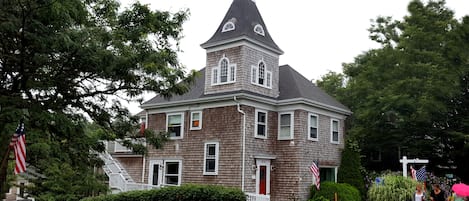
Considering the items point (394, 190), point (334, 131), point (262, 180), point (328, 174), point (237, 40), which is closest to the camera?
point (394, 190)

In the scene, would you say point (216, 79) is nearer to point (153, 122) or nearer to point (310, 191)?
point (153, 122)

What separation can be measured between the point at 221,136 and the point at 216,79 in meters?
3.13

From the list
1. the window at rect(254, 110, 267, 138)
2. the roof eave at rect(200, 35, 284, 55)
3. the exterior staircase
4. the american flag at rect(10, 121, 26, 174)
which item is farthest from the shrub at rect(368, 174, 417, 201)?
the american flag at rect(10, 121, 26, 174)

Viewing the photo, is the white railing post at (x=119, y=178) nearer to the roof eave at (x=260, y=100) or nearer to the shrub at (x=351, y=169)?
the roof eave at (x=260, y=100)

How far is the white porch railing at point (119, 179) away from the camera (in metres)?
23.7

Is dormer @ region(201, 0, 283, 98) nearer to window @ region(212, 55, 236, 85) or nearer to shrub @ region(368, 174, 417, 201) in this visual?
window @ region(212, 55, 236, 85)

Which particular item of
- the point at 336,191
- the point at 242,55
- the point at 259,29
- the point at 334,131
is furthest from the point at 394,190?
the point at 259,29

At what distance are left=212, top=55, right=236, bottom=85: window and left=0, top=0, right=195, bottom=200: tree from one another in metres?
11.1

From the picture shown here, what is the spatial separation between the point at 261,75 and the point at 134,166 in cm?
893

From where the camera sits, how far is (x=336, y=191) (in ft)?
69.6

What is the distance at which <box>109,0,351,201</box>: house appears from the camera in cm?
2212

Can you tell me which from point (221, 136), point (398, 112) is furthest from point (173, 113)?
point (398, 112)

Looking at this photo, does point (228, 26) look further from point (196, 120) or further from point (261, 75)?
point (196, 120)

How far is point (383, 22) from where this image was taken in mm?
29266
